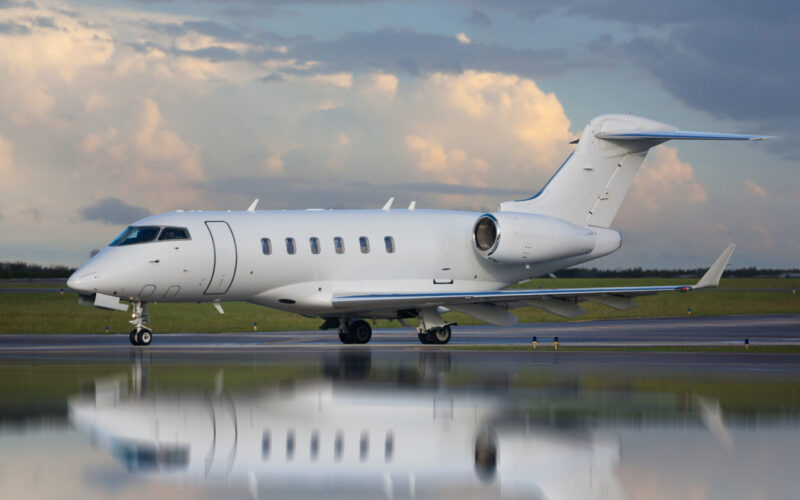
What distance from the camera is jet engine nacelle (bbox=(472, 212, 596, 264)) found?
91.9 feet

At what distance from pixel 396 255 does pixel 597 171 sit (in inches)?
279

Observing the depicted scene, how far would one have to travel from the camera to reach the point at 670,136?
2922 cm

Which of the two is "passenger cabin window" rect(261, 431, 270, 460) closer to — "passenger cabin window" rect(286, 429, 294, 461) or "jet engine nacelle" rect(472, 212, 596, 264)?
"passenger cabin window" rect(286, 429, 294, 461)

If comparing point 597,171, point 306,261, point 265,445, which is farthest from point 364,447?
point 597,171

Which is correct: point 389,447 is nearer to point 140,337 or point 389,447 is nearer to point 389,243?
point 140,337

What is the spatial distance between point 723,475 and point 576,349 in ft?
50.9

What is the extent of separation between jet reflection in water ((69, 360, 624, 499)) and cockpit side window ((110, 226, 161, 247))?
434 inches

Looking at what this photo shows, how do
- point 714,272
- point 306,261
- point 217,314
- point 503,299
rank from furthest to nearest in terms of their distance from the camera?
point 217,314
point 306,261
point 503,299
point 714,272

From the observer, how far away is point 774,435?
10.8m

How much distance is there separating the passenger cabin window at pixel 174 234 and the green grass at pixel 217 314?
31.1 feet

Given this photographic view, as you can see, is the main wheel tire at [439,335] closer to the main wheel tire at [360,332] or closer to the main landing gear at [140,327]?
the main wheel tire at [360,332]

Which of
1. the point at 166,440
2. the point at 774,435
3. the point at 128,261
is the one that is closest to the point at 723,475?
the point at 774,435

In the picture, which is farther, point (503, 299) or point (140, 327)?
point (503, 299)

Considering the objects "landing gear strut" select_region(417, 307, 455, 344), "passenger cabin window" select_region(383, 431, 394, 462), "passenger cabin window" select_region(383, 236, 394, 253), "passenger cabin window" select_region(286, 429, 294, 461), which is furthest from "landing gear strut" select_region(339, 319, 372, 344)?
"passenger cabin window" select_region(383, 431, 394, 462)
